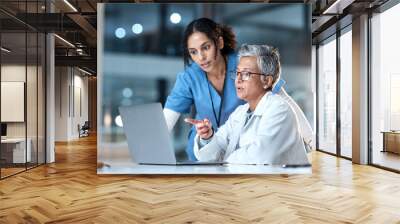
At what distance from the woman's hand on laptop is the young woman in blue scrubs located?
0.21ft

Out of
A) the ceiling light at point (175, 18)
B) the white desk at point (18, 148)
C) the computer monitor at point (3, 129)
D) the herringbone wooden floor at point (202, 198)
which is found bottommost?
the herringbone wooden floor at point (202, 198)

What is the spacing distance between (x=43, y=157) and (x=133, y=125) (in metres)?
2.87

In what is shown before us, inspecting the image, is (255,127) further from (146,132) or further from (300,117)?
(146,132)

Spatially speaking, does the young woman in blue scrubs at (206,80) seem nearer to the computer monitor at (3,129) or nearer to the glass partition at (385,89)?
the computer monitor at (3,129)

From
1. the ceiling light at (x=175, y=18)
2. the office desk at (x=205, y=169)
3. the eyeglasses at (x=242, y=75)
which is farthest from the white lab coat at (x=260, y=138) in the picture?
the ceiling light at (x=175, y=18)

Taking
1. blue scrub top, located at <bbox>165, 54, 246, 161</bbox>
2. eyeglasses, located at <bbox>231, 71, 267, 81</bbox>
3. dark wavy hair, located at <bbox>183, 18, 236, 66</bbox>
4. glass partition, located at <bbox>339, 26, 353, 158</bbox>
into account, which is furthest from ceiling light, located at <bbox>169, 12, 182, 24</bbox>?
glass partition, located at <bbox>339, 26, 353, 158</bbox>

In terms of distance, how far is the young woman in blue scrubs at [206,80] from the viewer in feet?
21.1

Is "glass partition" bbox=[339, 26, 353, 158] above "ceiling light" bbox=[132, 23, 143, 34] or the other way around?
the other way around

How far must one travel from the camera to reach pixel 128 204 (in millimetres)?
4645

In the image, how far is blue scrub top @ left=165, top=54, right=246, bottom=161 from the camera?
21.1ft

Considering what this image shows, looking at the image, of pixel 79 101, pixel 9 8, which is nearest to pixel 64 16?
pixel 9 8

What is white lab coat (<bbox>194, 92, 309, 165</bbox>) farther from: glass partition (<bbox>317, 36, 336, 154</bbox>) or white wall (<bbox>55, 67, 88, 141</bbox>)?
white wall (<bbox>55, 67, 88, 141</bbox>)

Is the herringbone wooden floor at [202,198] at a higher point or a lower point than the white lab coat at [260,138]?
lower

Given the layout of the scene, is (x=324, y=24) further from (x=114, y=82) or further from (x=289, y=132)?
(x=114, y=82)
